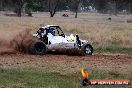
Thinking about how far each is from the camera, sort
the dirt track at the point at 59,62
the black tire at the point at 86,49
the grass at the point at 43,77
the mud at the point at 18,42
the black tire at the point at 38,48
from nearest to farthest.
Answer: the grass at the point at 43,77 → the dirt track at the point at 59,62 → the black tire at the point at 38,48 → the mud at the point at 18,42 → the black tire at the point at 86,49

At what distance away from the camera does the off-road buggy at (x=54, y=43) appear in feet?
61.4

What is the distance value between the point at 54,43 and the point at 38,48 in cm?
93

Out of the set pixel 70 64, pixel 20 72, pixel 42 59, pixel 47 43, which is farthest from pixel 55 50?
pixel 20 72

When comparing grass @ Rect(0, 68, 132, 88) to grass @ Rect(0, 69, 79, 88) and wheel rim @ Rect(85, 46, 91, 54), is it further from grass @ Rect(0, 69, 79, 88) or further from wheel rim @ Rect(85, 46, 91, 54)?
wheel rim @ Rect(85, 46, 91, 54)

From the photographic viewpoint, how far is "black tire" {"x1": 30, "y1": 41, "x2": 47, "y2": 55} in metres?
18.6

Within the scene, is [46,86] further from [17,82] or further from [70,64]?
[70,64]

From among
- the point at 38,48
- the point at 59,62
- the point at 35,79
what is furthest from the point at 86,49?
the point at 35,79

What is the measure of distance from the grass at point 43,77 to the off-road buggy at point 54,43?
523 centimetres

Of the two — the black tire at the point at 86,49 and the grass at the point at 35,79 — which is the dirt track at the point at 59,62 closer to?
the grass at the point at 35,79

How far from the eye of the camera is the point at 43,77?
12172 millimetres

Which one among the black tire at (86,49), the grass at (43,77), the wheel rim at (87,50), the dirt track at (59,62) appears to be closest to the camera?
the grass at (43,77)

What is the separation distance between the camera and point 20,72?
42.3 ft

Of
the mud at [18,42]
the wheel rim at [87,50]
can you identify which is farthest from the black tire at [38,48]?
the wheel rim at [87,50]

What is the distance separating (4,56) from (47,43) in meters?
2.60
